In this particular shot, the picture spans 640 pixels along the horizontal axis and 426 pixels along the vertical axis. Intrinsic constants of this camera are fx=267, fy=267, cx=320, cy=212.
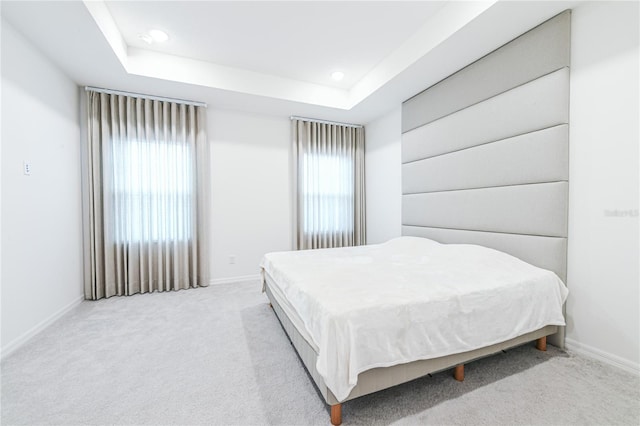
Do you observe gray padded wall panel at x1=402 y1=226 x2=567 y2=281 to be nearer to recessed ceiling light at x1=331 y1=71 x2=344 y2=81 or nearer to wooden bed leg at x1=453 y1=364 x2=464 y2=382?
wooden bed leg at x1=453 y1=364 x2=464 y2=382

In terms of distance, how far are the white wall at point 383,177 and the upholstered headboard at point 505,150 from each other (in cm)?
61

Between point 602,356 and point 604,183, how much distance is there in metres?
1.18

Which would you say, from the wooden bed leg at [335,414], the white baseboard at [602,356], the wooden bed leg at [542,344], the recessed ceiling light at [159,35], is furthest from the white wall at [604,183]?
the recessed ceiling light at [159,35]

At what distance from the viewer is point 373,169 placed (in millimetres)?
4355

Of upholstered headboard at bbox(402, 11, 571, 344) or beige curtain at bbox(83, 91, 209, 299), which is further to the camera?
beige curtain at bbox(83, 91, 209, 299)

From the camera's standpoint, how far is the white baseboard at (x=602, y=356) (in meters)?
1.70

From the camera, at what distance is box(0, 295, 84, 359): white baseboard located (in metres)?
1.91

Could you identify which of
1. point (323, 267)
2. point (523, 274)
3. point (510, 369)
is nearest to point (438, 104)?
point (523, 274)

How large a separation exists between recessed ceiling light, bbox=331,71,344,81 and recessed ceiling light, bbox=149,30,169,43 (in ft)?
6.01

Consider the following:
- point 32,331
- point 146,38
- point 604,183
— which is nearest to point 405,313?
point 604,183

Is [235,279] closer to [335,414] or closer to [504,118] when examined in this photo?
[335,414]

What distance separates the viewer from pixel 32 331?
85.7 inches

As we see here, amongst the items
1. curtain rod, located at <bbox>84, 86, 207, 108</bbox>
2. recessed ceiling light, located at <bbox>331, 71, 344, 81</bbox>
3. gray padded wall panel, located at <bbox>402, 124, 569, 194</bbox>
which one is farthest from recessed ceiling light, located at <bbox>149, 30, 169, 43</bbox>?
gray padded wall panel, located at <bbox>402, 124, 569, 194</bbox>

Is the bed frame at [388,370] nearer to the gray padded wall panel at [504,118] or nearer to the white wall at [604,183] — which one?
the white wall at [604,183]
